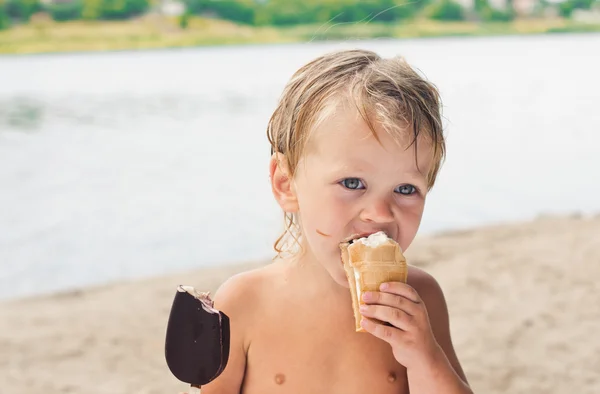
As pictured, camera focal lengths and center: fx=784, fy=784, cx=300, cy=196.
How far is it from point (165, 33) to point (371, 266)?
17.2 meters

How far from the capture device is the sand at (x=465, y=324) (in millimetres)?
2562

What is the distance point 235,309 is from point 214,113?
28.3 ft

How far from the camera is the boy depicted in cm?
118

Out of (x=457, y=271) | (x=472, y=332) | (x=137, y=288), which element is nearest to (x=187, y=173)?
(x=137, y=288)

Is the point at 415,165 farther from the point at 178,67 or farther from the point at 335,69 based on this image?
the point at 178,67

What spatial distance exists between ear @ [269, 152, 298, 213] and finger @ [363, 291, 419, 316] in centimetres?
27

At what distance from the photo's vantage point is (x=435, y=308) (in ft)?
4.70

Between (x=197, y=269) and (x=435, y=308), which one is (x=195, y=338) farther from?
(x=197, y=269)

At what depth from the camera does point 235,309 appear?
4.52 ft

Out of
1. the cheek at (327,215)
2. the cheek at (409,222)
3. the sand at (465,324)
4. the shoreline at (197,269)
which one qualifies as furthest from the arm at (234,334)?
the shoreline at (197,269)

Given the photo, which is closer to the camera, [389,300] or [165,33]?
[389,300]

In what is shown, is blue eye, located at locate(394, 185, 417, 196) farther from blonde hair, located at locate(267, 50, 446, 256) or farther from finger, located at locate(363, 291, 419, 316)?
finger, located at locate(363, 291, 419, 316)

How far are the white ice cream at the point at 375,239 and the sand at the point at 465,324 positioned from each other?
1.50 m

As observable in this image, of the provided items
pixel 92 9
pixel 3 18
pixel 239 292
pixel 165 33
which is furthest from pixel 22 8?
pixel 239 292
